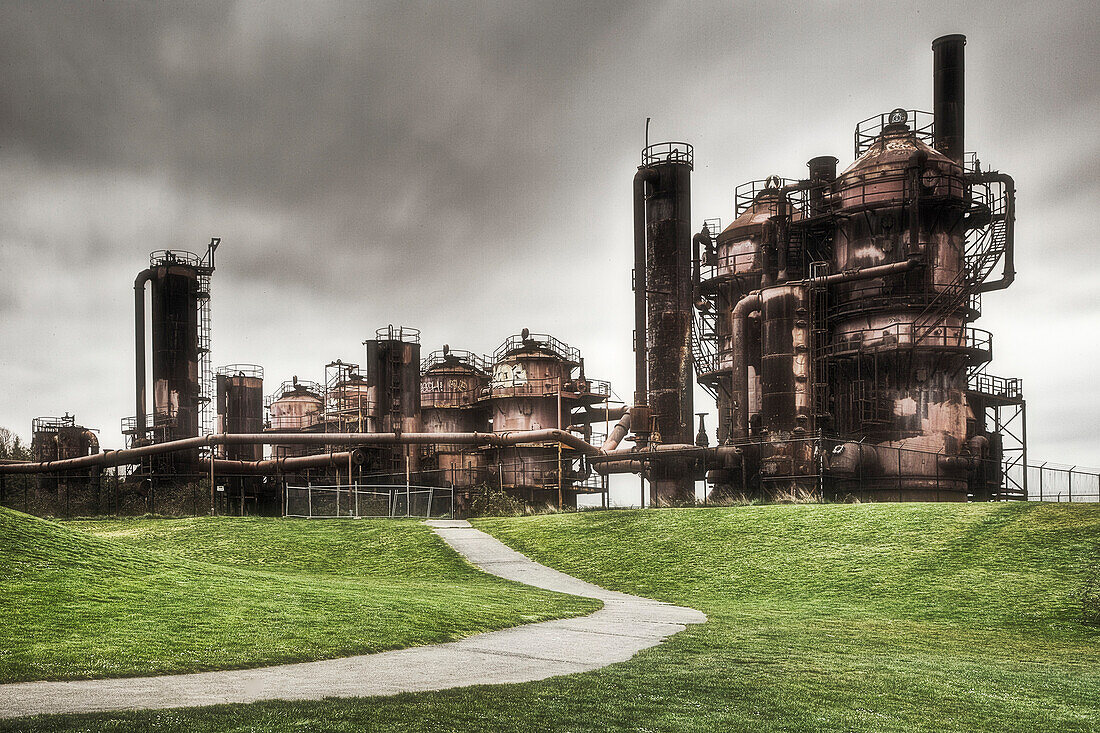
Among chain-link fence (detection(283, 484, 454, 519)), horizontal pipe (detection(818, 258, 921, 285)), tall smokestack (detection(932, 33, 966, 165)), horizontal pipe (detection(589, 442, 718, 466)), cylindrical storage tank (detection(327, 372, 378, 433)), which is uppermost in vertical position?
tall smokestack (detection(932, 33, 966, 165))

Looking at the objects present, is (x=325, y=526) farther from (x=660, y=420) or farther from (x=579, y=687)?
(x=579, y=687)

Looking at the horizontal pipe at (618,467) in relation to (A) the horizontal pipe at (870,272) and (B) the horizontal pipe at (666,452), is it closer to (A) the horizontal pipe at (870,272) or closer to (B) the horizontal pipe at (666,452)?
(B) the horizontal pipe at (666,452)

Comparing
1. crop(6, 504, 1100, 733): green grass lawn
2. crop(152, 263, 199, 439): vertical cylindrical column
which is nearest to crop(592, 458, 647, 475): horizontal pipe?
crop(6, 504, 1100, 733): green grass lawn

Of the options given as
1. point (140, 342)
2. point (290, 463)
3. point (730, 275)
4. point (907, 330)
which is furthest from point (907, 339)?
point (140, 342)

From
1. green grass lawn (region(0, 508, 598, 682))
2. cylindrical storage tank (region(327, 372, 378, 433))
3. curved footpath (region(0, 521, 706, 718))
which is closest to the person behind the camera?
curved footpath (region(0, 521, 706, 718))

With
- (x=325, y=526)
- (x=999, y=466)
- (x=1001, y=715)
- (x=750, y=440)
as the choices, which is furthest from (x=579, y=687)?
(x=999, y=466)

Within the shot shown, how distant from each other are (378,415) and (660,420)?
16.0 m

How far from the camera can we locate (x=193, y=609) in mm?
14211

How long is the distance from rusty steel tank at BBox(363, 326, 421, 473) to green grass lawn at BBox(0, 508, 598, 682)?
1077 inches

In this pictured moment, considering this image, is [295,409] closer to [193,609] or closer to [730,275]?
[730,275]

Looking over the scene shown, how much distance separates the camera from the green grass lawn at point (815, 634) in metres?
8.41

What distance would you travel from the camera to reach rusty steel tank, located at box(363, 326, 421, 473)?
173ft

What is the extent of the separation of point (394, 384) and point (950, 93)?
104 feet

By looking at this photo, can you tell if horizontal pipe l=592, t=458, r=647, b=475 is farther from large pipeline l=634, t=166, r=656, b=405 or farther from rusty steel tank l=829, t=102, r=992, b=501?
rusty steel tank l=829, t=102, r=992, b=501
